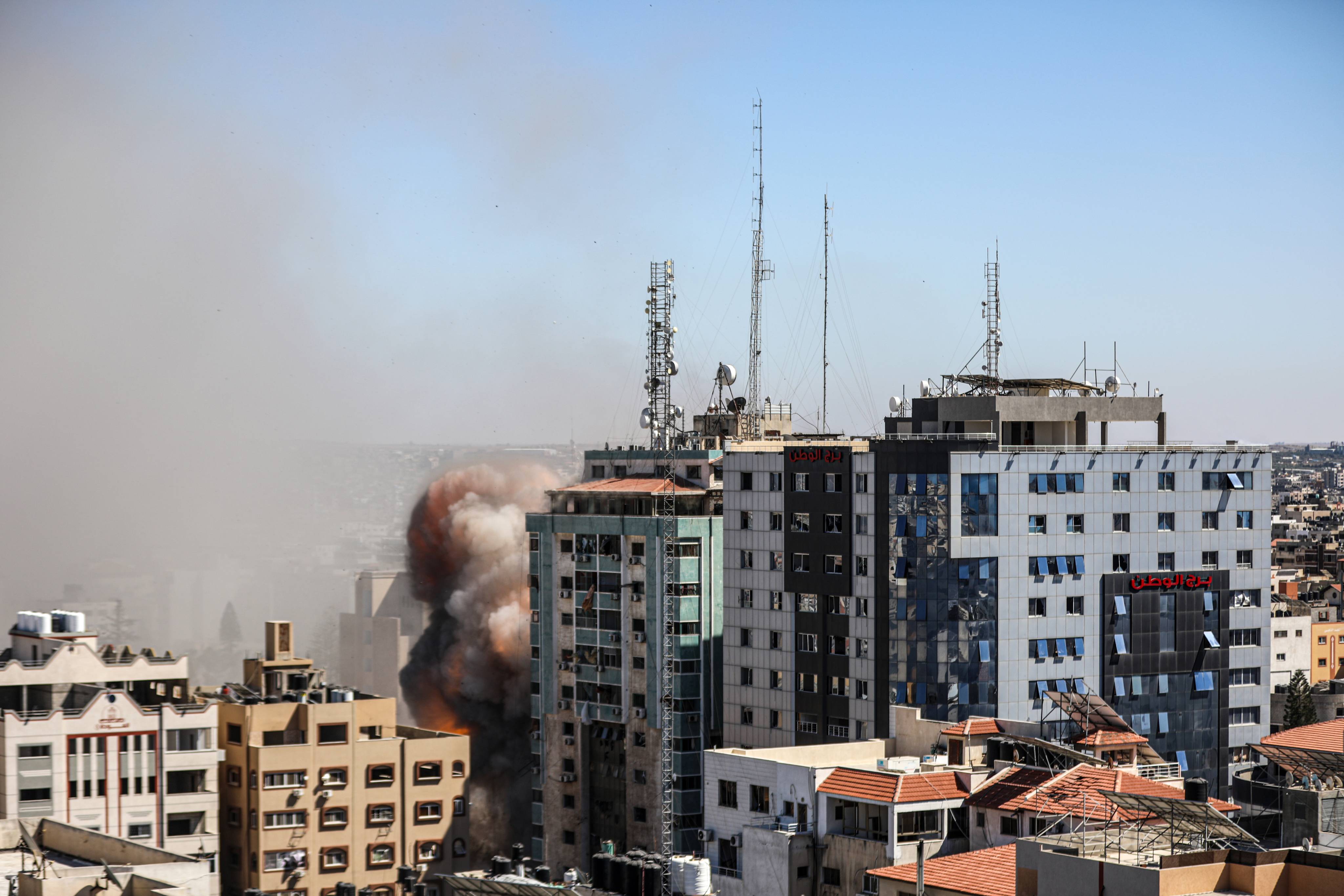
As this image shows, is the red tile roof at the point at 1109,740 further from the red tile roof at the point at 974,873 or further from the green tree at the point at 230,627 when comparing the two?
the green tree at the point at 230,627

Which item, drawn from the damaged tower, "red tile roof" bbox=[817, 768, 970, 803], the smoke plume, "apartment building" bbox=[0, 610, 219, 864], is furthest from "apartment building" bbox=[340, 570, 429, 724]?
"red tile roof" bbox=[817, 768, 970, 803]

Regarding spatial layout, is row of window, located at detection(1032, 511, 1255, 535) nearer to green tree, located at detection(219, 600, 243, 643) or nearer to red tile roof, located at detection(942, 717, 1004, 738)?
red tile roof, located at detection(942, 717, 1004, 738)

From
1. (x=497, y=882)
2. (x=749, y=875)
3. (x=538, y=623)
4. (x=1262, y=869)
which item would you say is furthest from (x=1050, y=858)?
(x=538, y=623)

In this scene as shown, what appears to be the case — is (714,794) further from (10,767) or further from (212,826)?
(10,767)

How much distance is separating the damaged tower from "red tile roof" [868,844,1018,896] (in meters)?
34.7

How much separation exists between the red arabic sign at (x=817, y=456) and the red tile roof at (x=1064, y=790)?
77.5 ft

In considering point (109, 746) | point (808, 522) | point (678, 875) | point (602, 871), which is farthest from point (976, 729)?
Answer: point (109, 746)

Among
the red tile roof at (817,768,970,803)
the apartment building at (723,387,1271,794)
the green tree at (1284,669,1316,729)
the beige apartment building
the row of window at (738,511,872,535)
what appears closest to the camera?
the red tile roof at (817,768,970,803)

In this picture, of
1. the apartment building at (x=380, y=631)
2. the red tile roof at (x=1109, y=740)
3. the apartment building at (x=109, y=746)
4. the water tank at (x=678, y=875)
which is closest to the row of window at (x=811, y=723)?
the red tile roof at (x=1109, y=740)

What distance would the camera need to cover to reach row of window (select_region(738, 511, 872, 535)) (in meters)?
76.6

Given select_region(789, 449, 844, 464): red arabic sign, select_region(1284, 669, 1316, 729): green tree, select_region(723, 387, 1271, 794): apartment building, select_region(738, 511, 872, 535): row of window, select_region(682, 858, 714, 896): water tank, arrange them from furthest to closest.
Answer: select_region(1284, 669, 1316, 729): green tree
select_region(789, 449, 844, 464): red arabic sign
select_region(738, 511, 872, 535): row of window
select_region(723, 387, 1271, 794): apartment building
select_region(682, 858, 714, 896): water tank

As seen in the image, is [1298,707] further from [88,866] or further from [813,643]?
[88,866]

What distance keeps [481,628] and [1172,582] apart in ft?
132

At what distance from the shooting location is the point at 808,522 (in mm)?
79000
